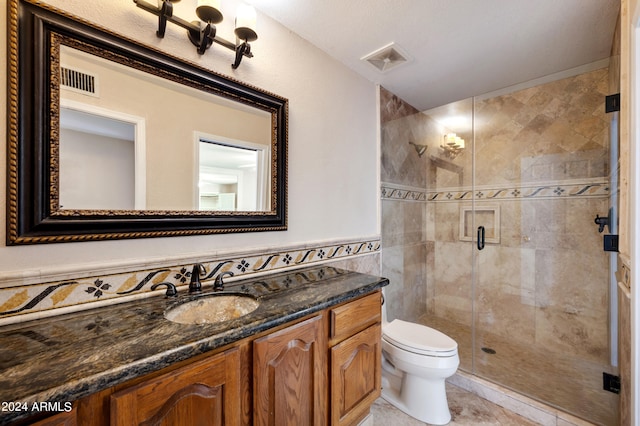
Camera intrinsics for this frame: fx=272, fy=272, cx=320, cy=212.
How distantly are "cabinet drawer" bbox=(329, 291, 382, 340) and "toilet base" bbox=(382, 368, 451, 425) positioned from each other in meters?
0.66

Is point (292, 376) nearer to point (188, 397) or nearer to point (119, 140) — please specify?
point (188, 397)

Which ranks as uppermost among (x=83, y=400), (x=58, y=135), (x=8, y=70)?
(x=8, y=70)

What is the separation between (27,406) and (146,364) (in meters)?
0.19

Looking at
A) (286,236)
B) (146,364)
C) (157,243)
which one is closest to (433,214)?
(286,236)

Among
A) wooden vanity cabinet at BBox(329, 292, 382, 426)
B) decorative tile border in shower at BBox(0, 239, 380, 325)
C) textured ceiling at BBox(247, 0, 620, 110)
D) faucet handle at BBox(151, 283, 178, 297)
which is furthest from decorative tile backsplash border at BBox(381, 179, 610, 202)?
faucet handle at BBox(151, 283, 178, 297)

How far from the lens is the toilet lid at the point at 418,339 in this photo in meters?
1.61

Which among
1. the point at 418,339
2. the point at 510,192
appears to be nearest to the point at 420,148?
the point at 510,192

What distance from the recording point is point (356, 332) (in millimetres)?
1307

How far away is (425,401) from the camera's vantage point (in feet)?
5.50

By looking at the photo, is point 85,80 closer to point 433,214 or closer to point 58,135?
point 58,135

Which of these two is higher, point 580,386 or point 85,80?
point 85,80

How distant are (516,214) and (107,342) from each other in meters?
2.92

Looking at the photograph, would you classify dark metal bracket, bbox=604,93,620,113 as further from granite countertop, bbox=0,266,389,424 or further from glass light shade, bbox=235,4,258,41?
glass light shade, bbox=235,4,258,41

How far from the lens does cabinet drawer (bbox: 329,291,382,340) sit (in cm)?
119
